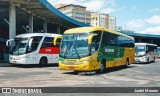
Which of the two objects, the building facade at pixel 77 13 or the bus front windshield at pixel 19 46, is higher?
the building facade at pixel 77 13

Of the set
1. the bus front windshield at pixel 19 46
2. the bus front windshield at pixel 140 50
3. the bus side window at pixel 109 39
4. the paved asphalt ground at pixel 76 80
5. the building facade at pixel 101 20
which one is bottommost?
the paved asphalt ground at pixel 76 80

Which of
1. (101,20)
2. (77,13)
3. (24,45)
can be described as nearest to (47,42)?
(24,45)

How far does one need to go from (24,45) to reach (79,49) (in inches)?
265

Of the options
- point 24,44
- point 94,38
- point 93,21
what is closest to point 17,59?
point 24,44

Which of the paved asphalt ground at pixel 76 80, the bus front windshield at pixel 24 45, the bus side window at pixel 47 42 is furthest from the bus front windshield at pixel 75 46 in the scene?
the bus side window at pixel 47 42

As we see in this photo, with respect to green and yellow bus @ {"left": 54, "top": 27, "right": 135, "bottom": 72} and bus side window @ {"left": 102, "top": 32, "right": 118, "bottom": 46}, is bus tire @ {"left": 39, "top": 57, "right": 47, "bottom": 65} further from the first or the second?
green and yellow bus @ {"left": 54, "top": 27, "right": 135, "bottom": 72}

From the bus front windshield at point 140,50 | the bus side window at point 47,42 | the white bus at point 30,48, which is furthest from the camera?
the bus front windshield at point 140,50

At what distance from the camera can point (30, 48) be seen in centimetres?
2236

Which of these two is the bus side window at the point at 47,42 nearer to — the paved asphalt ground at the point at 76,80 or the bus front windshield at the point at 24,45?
the bus front windshield at the point at 24,45

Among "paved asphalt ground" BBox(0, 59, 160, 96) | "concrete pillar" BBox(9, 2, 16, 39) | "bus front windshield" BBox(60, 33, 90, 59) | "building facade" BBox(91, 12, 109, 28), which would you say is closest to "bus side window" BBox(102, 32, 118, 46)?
"bus front windshield" BBox(60, 33, 90, 59)

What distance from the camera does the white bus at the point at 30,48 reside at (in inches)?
872

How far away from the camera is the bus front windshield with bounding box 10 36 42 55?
22.2m

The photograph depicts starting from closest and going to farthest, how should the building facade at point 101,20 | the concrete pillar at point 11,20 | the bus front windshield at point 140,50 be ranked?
the concrete pillar at point 11,20
the bus front windshield at point 140,50
the building facade at point 101,20

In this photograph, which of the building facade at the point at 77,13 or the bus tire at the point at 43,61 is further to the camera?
the building facade at the point at 77,13
